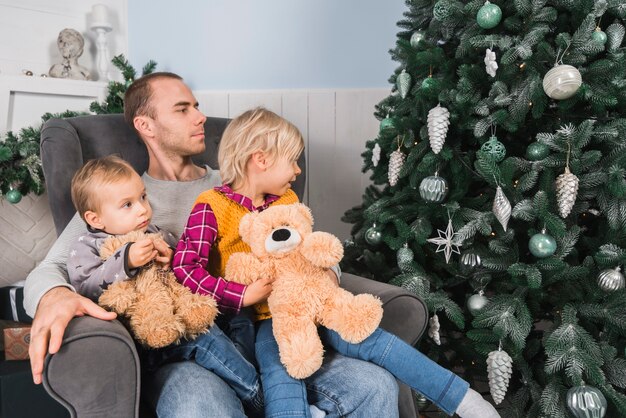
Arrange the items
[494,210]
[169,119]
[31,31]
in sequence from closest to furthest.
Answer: [494,210]
[169,119]
[31,31]

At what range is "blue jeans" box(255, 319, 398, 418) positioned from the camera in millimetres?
1216

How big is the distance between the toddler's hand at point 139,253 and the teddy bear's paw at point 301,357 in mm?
387

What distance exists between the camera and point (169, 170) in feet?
6.03

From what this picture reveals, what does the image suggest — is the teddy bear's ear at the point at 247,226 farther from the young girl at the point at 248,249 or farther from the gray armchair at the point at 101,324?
the gray armchair at the point at 101,324

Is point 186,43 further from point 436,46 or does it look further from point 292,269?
point 292,269

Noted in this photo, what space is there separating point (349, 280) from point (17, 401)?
1.22m

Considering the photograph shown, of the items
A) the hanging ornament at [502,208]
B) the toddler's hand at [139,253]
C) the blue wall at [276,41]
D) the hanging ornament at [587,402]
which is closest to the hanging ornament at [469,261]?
the hanging ornament at [502,208]

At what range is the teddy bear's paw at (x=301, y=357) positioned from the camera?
4.00 ft

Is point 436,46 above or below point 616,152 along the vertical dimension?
above

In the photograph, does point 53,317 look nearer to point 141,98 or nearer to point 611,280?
point 141,98

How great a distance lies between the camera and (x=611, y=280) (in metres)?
1.57

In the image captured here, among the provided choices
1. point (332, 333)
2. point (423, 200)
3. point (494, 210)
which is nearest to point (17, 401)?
point (332, 333)

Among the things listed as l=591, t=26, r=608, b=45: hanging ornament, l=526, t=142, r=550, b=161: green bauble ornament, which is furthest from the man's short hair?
l=591, t=26, r=608, b=45: hanging ornament

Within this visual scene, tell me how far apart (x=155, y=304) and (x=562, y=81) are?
1.21m
